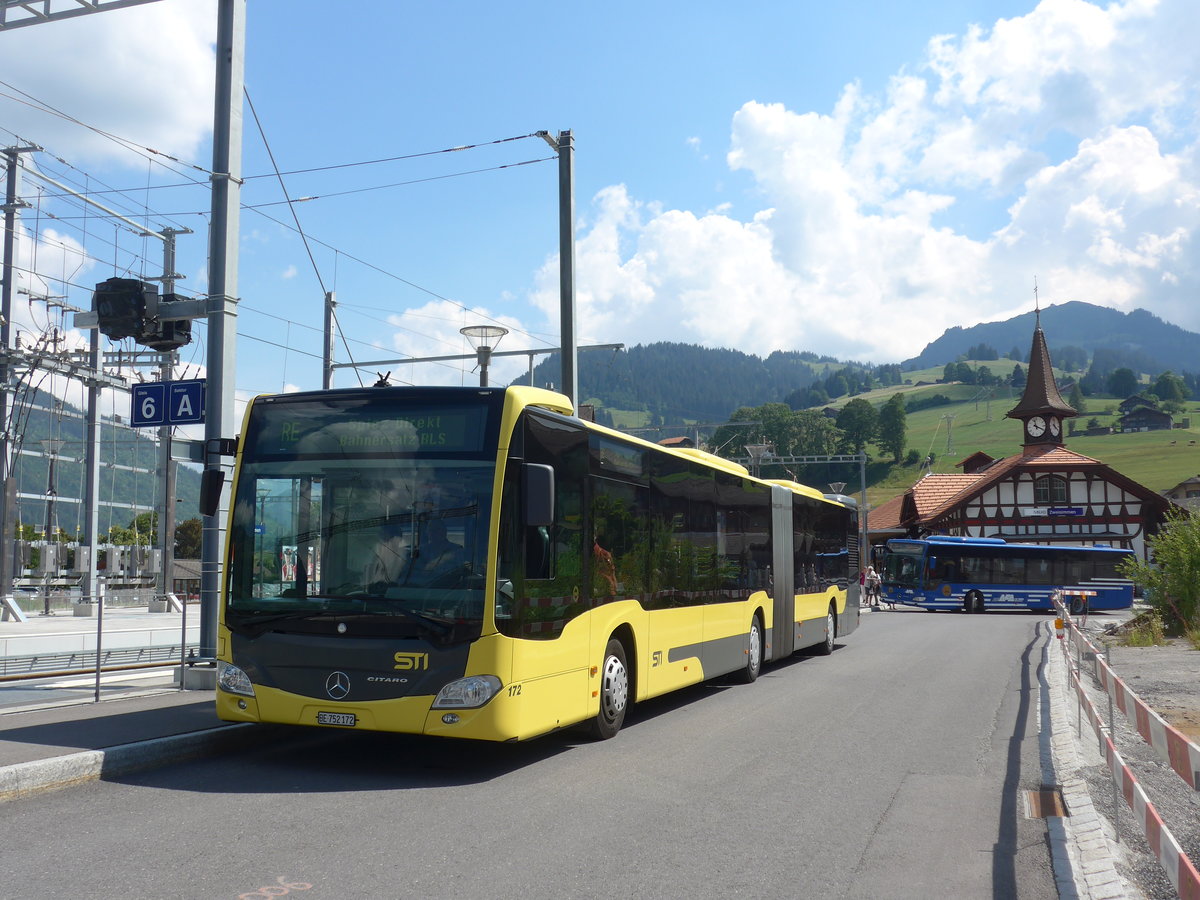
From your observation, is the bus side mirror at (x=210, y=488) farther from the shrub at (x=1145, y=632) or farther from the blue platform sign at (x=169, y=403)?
the shrub at (x=1145, y=632)

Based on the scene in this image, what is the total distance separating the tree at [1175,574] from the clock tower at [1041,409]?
46.6m

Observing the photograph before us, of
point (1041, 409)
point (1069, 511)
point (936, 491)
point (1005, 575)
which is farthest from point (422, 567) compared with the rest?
point (936, 491)

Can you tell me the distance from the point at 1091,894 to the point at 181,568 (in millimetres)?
97466

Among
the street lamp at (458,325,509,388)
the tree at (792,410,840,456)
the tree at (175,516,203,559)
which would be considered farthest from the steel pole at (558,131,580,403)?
the tree at (792,410,840,456)

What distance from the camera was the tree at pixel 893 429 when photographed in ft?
473

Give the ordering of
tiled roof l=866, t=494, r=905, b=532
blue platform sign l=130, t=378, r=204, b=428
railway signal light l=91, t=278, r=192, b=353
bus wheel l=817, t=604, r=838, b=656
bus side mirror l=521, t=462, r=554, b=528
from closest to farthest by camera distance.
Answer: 1. bus side mirror l=521, t=462, r=554, b=528
2. blue platform sign l=130, t=378, r=204, b=428
3. railway signal light l=91, t=278, r=192, b=353
4. bus wheel l=817, t=604, r=838, b=656
5. tiled roof l=866, t=494, r=905, b=532

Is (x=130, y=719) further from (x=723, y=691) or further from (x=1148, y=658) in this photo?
(x=1148, y=658)

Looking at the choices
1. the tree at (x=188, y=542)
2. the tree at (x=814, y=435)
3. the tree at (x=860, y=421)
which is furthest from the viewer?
the tree at (x=860, y=421)

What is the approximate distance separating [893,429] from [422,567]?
142063mm

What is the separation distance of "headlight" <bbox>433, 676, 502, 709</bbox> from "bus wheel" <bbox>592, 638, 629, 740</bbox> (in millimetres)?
1964

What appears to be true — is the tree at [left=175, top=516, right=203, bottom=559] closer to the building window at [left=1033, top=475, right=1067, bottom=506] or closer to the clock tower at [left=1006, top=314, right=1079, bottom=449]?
the clock tower at [left=1006, top=314, right=1079, bottom=449]

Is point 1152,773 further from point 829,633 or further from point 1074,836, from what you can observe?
point 829,633

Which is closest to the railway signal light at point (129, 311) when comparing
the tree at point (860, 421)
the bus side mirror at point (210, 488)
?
the bus side mirror at point (210, 488)

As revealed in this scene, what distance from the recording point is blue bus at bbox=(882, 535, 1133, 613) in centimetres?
4656
